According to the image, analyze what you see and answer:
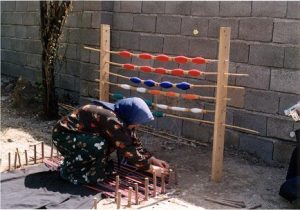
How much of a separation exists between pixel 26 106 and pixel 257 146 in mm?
3781

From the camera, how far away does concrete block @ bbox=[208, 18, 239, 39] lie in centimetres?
480

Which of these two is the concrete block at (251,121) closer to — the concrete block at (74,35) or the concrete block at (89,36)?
the concrete block at (89,36)

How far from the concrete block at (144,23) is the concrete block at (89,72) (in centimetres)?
84

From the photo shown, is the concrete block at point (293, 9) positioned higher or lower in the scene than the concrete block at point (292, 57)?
higher

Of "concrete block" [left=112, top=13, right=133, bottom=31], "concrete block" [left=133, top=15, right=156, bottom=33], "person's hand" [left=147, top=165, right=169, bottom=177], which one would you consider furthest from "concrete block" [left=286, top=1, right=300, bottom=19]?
"concrete block" [left=112, top=13, right=133, bottom=31]

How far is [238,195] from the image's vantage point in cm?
383

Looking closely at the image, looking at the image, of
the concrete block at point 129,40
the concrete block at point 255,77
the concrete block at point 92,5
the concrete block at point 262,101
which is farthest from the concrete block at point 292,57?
the concrete block at point 92,5

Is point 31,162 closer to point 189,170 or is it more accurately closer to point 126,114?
point 126,114

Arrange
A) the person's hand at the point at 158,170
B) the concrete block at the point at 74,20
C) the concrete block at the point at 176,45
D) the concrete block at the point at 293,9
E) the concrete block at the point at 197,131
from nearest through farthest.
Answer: the person's hand at the point at 158,170, the concrete block at the point at 293,9, the concrete block at the point at 197,131, the concrete block at the point at 176,45, the concrete block at the point at 74,20

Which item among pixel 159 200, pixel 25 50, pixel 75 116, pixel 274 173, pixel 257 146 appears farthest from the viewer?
pixel 25 50

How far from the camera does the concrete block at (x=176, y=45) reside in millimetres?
5283

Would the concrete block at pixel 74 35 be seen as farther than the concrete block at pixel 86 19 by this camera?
Yes

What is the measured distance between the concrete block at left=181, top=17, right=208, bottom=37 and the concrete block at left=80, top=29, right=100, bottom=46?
1.40 meters

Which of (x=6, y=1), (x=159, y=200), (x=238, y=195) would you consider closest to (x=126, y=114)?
(x=159, y=200)
